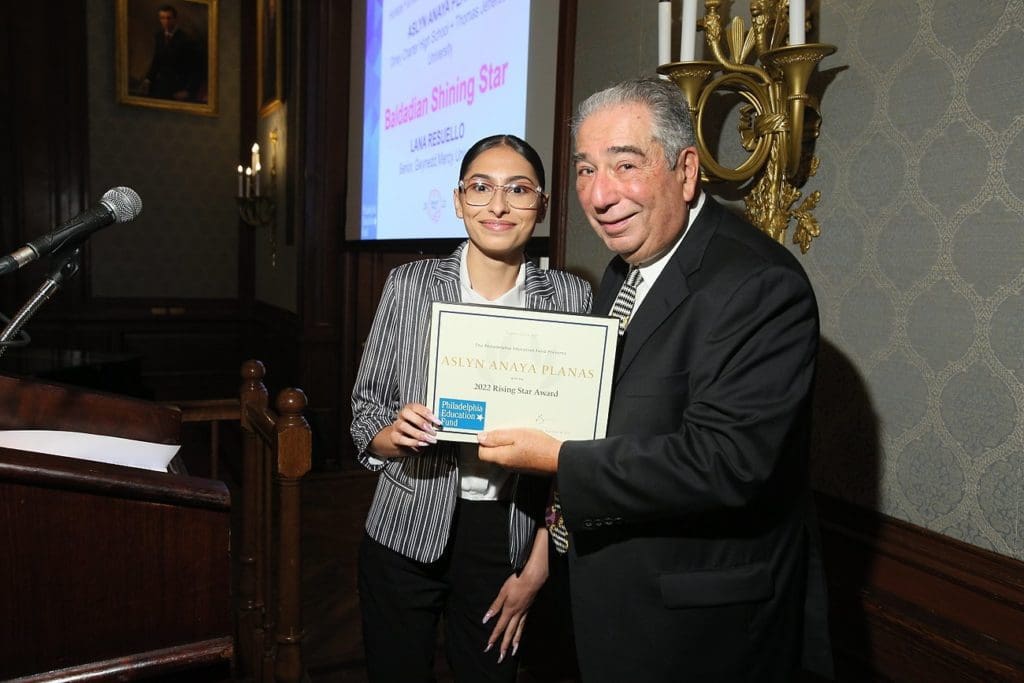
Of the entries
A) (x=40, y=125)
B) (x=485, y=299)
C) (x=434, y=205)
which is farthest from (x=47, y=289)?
(x=40, y=125)

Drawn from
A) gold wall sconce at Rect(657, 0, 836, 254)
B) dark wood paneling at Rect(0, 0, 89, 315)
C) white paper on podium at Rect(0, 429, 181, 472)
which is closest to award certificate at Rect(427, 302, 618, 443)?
white paper on podium at Rect(0, 429, 181, 472)

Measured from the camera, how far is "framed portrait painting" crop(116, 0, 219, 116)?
670 centimetres

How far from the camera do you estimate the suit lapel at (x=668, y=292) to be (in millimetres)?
1218

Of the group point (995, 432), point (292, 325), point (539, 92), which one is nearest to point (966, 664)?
point (995, 432)

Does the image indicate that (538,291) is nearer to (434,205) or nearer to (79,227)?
(79,227)

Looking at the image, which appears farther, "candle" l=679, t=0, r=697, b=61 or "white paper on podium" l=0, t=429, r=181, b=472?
"candle" l=679, t=0, r=697, b=61

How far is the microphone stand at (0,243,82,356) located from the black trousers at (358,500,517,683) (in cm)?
78

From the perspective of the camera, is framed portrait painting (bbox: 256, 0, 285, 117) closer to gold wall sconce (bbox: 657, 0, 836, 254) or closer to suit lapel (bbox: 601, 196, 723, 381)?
gold wall sconce (bbox: 657, 0, 836, 254)

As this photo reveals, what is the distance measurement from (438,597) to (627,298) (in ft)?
2.53

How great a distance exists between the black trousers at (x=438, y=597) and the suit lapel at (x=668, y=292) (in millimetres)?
525

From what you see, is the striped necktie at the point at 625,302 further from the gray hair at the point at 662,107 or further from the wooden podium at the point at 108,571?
the wooden podium at the point at 108,571

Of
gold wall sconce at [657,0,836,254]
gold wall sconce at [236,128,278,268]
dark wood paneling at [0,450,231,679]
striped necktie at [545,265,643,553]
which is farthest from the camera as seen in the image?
gold wall sconce at [236,128,278,268]

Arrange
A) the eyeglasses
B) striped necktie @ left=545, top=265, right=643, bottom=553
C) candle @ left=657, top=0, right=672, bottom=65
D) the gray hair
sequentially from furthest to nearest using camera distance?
candle @ left=657, top=0, right=672, bottom=65 < the eyeglasses < striped necktie @ left=545, top=265, right=643, bottom=553 < the gray hair

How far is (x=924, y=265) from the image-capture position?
5.18 ft
